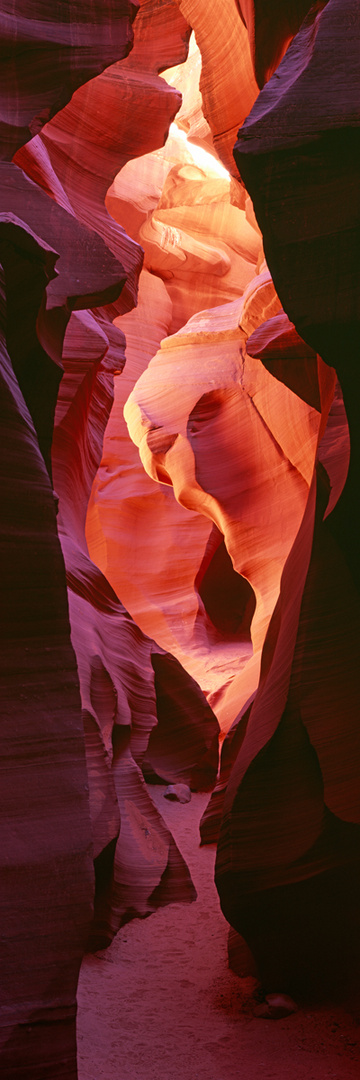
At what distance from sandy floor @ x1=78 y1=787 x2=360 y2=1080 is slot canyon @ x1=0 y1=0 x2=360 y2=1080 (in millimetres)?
18

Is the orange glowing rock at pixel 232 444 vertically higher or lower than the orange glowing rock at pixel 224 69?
lower

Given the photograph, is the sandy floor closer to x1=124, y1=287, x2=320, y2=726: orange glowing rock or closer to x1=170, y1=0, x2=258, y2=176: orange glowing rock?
x1=124, y1=287, x2=320, y2=726: orange glowing rock

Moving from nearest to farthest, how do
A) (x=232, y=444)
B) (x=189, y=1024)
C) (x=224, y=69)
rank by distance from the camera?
(x=189, y=1024), (x=224, y=69), (x=232, y=444)

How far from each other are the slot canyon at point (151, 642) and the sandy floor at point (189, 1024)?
0.7 inches

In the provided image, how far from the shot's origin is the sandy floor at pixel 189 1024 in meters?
4.46

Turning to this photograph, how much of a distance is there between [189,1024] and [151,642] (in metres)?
5.10

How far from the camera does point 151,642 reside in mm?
9766

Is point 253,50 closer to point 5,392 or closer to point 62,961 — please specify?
point 5,392

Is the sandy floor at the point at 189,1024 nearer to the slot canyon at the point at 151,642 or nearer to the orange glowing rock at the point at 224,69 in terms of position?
the slot canyon at the point at 151,642

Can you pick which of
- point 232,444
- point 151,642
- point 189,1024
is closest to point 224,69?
point 232,444

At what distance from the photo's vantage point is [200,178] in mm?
15938

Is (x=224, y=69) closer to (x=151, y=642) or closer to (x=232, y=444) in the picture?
(x=232, y=444)

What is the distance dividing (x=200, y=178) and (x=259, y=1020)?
14.7 m

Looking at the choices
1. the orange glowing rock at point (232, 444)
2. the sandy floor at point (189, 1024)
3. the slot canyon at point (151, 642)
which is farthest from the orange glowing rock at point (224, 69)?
the sandy floor at point (189, 1024)
